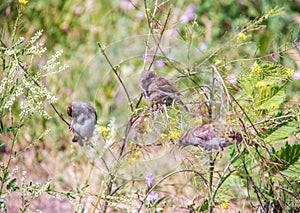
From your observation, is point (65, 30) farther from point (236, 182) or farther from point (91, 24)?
point (236, 182)

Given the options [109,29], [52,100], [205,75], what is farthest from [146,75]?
[109,29]

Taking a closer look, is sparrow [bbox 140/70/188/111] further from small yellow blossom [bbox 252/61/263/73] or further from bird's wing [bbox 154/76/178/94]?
small yellow blossom [bbox 252/61/263/73]

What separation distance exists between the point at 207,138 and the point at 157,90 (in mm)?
132

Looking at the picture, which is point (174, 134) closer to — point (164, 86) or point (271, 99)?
point (164, 86)

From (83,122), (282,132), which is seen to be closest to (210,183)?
(282,132)

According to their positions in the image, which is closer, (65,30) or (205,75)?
(205,75)

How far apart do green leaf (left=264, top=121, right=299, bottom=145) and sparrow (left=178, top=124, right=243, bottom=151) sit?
0.11m

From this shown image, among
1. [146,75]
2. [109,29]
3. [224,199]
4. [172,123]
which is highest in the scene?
[109,29]

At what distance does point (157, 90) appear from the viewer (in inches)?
46.5

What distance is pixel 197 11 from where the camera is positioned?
342cm

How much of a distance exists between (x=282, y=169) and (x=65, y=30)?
2353 millimetres

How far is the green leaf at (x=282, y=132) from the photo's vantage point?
1.22 metres

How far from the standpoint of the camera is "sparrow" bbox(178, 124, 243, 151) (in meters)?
1.12

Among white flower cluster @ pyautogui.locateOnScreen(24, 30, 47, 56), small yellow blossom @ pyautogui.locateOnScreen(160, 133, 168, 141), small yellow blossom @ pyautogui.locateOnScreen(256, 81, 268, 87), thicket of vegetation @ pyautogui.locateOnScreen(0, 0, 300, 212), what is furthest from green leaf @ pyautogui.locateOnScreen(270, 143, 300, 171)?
white flower cluster @ pyautogui.locateOnScreen(24, 30, 47, 56)
